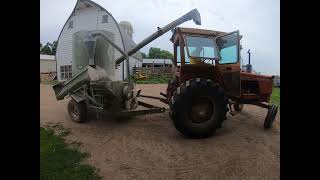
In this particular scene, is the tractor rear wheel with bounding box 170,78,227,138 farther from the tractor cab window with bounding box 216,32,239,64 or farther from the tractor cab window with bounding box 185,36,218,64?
the tractor cab window with bounding box 216,32,239,64

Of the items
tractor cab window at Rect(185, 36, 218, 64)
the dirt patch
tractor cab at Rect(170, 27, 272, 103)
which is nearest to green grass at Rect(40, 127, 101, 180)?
the dirt patch

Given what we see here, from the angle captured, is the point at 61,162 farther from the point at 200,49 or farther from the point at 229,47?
the point at 229,47

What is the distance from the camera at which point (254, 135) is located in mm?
6137

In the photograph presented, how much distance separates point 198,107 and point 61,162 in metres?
2.55

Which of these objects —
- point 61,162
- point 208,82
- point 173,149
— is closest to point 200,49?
point 208,82

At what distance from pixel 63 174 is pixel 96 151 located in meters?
1.10

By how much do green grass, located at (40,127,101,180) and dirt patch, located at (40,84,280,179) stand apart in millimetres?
181

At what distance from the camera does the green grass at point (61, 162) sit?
4.27 meters

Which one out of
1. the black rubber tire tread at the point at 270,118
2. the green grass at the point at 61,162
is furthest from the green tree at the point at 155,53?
the green grass at the point at 61,162

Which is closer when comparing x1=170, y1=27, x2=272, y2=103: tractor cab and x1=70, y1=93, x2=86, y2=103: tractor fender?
x1=170, y1=27, x2=272, y2=103: tractor cab

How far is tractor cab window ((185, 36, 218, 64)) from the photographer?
6.46 meters
